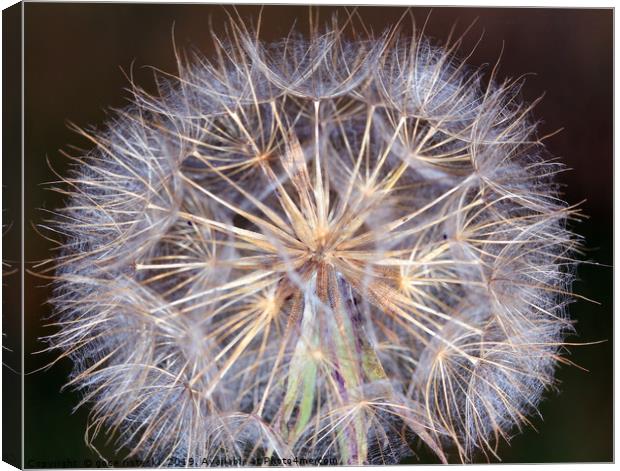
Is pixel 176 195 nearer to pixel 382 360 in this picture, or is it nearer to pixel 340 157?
pixel 340 157

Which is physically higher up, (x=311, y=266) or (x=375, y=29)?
(x=375, y=29)

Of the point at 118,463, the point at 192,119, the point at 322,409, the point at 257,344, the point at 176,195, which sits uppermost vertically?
the point at 192,119

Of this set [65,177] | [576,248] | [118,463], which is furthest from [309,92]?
[118,463]
